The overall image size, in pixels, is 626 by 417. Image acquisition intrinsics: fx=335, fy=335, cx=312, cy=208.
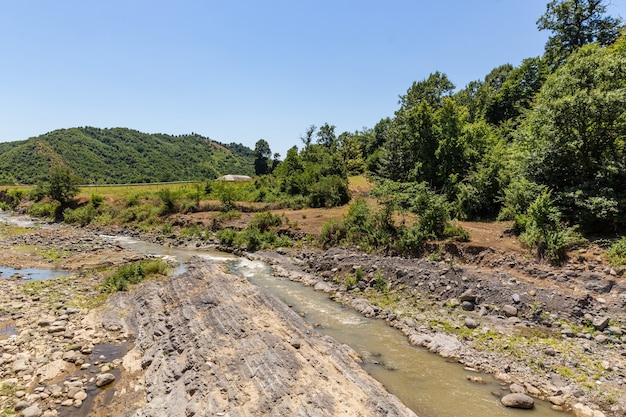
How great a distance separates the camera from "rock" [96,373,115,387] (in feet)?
33.1

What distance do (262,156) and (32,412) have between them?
91.2 metres

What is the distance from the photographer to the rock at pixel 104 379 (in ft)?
33.1

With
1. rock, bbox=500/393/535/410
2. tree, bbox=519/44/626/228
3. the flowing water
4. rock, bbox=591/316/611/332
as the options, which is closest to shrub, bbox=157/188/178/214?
the flowing water

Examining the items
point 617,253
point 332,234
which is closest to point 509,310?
point 617,253

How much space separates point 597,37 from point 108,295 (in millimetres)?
51553

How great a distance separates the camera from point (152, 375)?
10234mm

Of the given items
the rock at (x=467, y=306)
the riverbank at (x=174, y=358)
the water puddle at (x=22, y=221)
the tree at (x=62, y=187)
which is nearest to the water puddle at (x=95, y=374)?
the riverbank at (x=174, y=358)

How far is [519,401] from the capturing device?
30.3ft

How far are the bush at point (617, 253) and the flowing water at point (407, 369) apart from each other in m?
8.85

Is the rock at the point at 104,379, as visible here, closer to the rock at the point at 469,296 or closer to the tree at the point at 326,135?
the rock at the point at 469,296

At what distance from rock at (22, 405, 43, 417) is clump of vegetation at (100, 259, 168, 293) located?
9799 mm

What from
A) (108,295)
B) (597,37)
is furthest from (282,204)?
(597,37)

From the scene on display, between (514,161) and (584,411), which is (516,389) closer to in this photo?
(584,411)

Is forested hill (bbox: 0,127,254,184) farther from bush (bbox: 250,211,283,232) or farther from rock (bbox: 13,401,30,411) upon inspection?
rock (bbox: 13,401,30,411)
